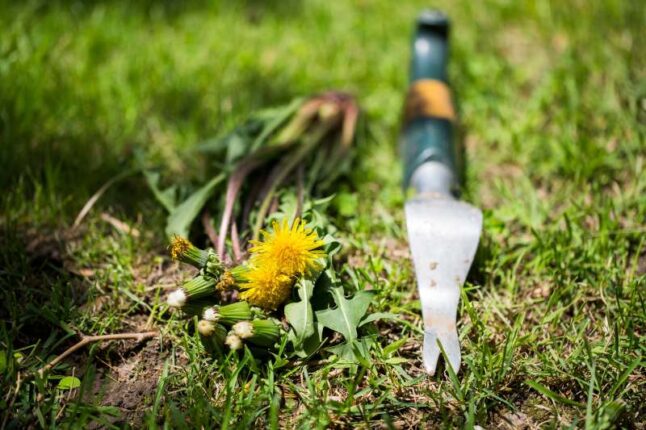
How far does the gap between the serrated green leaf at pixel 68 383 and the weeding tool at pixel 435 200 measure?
966 mm

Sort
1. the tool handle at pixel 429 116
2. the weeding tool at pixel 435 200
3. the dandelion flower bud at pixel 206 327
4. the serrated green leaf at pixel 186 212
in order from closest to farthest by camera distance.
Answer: the dandelion flower bud at pixel 206 327
the weeding tool at pixel 435 200
the serrated green leaf at pixel 186 212
the tool handle at pixel 429 116

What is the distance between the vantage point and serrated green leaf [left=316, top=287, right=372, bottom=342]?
179cm

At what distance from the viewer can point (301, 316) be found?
177 cm

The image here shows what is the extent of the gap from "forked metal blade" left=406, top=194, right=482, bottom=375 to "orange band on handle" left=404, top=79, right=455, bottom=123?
0.43m

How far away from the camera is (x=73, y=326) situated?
1884mm

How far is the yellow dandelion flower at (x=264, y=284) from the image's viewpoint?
1746 millimetres

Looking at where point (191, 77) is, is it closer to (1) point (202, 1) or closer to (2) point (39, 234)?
(1) point (202, 1)

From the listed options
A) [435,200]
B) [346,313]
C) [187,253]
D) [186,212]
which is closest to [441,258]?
[435,200]

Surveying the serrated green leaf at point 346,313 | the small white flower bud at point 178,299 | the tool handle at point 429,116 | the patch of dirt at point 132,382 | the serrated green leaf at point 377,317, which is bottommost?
the patch of dirt at point 132,382

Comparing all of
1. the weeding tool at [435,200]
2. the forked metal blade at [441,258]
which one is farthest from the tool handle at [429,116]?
the forked metal blade at [441,258]

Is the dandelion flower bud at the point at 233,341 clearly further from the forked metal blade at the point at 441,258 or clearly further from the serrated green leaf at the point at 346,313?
the forked metal blade at the point at 441,258

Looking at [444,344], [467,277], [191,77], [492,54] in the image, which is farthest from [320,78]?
[444,344]

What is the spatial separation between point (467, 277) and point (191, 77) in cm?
170

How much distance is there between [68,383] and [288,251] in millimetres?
702
